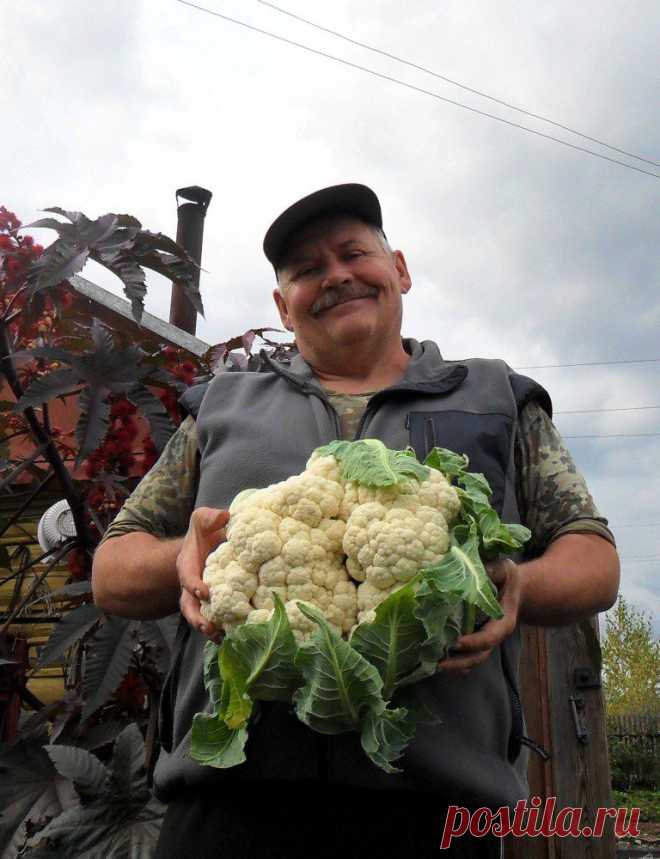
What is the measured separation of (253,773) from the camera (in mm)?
1355

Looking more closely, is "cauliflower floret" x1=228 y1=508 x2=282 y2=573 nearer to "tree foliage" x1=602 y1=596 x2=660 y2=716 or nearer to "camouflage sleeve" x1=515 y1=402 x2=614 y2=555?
"camouflage sleeve" x1=515 y1=402 x2=614 y2=555

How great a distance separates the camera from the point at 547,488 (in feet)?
5.36

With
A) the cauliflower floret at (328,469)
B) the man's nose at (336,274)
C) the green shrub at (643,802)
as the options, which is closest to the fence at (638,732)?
the green shrub at (643,802)

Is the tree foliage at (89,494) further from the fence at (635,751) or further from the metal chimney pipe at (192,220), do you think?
the fence at (635,751)

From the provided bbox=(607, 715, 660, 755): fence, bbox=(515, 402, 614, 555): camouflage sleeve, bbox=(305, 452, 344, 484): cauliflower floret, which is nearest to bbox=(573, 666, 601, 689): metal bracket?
bbox=(515, 402, 614, 555): camouflage sleeve

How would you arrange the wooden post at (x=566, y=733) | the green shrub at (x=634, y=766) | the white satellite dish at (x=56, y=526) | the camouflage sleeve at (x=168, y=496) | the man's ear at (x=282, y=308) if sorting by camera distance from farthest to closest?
the green shrub at (x=634, y=766), the wooden post at (x=566, y=733), the white satellite dish at (x=56, y=526), the man's ear at (x=282, y=308), the camouflage sleeve at (x=168, y=496)

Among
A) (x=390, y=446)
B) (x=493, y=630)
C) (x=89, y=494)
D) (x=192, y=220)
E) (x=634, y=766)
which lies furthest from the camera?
(x=634, y=766)

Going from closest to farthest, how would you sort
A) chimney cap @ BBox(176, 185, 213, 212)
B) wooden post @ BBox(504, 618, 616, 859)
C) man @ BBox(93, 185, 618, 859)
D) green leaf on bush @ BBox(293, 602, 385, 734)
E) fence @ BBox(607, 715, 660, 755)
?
green leaf on bush @ BBox(293, 602, 385, 734)
man @ BBox(93, 185, 618, 859)
wooden post @ BBox(504, 618, 616, 859)
chimney cap @ BBox(176, 185, 213, 212)
fence @ BBox(607, 715, 660, 755)

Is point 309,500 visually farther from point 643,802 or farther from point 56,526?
point 643,802

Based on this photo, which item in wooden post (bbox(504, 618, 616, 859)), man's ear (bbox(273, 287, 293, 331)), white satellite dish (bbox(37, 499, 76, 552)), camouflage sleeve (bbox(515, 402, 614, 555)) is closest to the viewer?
camouflage sleeve (bbox(515, 402, 614, 555))

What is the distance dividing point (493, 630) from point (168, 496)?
2.68 feet

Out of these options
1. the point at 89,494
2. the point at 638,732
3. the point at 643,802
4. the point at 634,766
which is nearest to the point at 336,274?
the point at 89,494

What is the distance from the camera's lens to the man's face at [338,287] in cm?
182

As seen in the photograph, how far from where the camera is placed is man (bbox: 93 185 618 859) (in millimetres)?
1347
